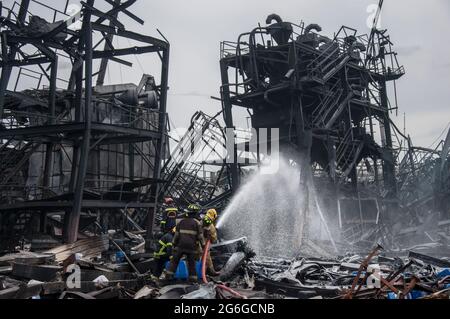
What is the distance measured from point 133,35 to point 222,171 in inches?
364

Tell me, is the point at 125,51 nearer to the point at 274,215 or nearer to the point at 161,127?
the point at 161,127

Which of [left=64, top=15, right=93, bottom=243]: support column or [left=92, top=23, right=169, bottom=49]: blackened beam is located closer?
[left=64, top=15, right=93, bottom=243]: support column

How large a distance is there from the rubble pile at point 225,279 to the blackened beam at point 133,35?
A: 7632 millimetres

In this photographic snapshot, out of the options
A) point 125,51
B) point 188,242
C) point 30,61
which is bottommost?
point 188,242

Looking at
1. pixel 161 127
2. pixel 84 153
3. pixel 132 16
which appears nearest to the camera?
pixel 84 153

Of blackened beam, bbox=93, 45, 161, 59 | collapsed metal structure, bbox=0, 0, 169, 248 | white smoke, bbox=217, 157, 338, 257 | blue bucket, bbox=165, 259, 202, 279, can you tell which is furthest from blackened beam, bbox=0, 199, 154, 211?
blue bucket, bbox=165, 259, 202, 279

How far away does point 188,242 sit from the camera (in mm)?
8867

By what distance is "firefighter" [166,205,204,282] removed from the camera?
8.86 m

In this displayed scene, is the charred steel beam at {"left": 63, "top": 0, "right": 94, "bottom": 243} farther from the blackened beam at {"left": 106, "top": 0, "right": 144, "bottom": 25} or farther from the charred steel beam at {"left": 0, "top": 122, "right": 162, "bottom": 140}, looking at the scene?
the blackened beam at {"left": 106, "top": 0, "right": 144, "bottom": 25}

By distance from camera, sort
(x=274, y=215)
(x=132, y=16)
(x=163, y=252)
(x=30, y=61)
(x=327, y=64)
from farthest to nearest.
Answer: (x=327, y=64)
(x=274, y=215)
(x=30, y=61)
(x=132, y=16)
(x=163, y=252)

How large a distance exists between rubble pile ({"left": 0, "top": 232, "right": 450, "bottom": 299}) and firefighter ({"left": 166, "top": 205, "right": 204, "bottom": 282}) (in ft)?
1.12

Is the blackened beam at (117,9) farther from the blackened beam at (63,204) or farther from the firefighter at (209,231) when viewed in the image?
the firefighter at (209,231)

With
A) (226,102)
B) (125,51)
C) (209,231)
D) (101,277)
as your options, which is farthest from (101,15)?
(101,277)
